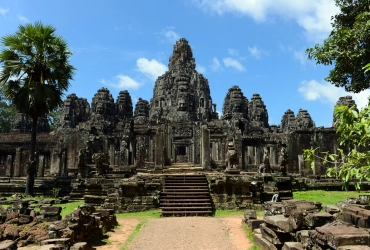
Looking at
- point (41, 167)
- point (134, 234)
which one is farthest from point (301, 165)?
point (41, 167)

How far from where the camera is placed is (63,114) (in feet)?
151

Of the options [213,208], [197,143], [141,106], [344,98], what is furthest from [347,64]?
[141,106]

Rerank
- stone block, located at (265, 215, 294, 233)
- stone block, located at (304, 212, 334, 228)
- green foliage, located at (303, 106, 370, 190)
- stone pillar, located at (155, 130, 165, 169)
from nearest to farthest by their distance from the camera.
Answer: green foliage, located at (303, 106, 370, 190), stone block, located at (304, 212, 334, 228), stone block, located at (265, 215, 294, 233), stone pillar, located at (155, 130, 165, 169)

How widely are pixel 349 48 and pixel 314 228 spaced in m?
8.78

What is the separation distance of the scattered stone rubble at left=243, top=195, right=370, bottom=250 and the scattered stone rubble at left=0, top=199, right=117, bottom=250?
151 inches

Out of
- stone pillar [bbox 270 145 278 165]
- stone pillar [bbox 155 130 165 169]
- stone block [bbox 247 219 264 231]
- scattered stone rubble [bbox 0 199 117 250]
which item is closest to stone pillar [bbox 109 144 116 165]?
stone pillar [bbox 155 130 165 169]

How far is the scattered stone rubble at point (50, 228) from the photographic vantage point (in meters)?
6.59

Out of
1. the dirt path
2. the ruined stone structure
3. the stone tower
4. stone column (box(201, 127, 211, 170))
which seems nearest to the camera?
the dirt path

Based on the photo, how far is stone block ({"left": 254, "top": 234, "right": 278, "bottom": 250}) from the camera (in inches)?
267

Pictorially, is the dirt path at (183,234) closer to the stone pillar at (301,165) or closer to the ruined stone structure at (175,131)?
the ruined stone structure at (175,131)

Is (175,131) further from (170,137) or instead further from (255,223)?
(255,223)

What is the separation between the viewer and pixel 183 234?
8859mm

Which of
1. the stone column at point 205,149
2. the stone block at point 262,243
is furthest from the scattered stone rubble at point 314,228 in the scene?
the stone column at point 205,149

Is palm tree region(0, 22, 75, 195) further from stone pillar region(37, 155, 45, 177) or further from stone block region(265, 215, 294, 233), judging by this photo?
stone block region(265, 215, 294, 233)
